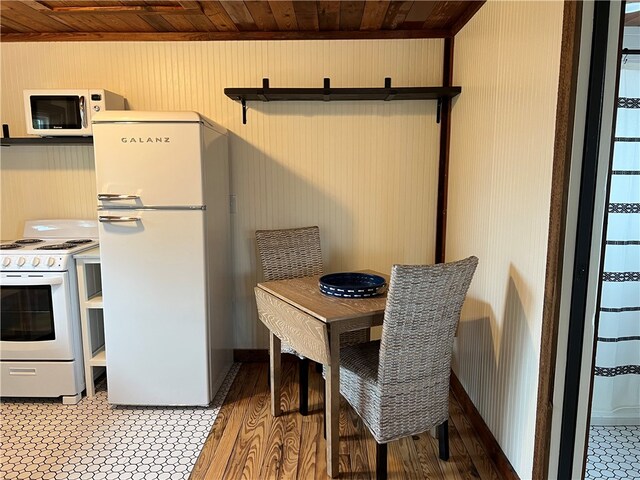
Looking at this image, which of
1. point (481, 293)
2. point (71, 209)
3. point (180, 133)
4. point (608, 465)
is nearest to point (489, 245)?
point (481, 293)

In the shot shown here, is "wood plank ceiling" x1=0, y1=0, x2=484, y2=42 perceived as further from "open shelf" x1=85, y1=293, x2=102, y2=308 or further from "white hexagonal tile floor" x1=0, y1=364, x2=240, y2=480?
"white hexagonal tile floor" x1=0, y1=364, x2=240, y2=480

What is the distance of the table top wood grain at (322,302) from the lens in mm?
1723

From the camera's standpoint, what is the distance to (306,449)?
201 centimetres

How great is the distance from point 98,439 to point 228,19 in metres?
2.53

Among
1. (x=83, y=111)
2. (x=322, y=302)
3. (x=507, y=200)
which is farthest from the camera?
(x=83, y=111)

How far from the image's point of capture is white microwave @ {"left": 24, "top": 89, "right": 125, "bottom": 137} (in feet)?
8.23

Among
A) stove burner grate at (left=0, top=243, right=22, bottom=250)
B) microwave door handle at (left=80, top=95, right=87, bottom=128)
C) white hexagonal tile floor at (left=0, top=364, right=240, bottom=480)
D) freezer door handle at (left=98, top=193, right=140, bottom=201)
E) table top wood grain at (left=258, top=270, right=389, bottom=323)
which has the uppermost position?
microwave door handle at (left=80, top=95, right=87, bottom=128)

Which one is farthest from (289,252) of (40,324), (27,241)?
(27,241)

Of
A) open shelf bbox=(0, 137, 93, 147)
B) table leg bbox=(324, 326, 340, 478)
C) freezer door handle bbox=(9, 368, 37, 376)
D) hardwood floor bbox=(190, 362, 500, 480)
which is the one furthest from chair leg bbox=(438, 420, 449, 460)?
open shelf bbox=(0, 137, 93, 147)

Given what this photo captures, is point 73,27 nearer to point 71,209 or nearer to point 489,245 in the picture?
point 71,209

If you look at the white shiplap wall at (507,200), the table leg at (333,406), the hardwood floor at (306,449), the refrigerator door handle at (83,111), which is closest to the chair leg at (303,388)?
the hardwood floor at (306,449)

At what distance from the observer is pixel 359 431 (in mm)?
2154

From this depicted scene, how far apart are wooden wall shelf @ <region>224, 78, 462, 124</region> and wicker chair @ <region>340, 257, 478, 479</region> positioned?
4.20 ft

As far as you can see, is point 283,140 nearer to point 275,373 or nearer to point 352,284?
point 352,284
